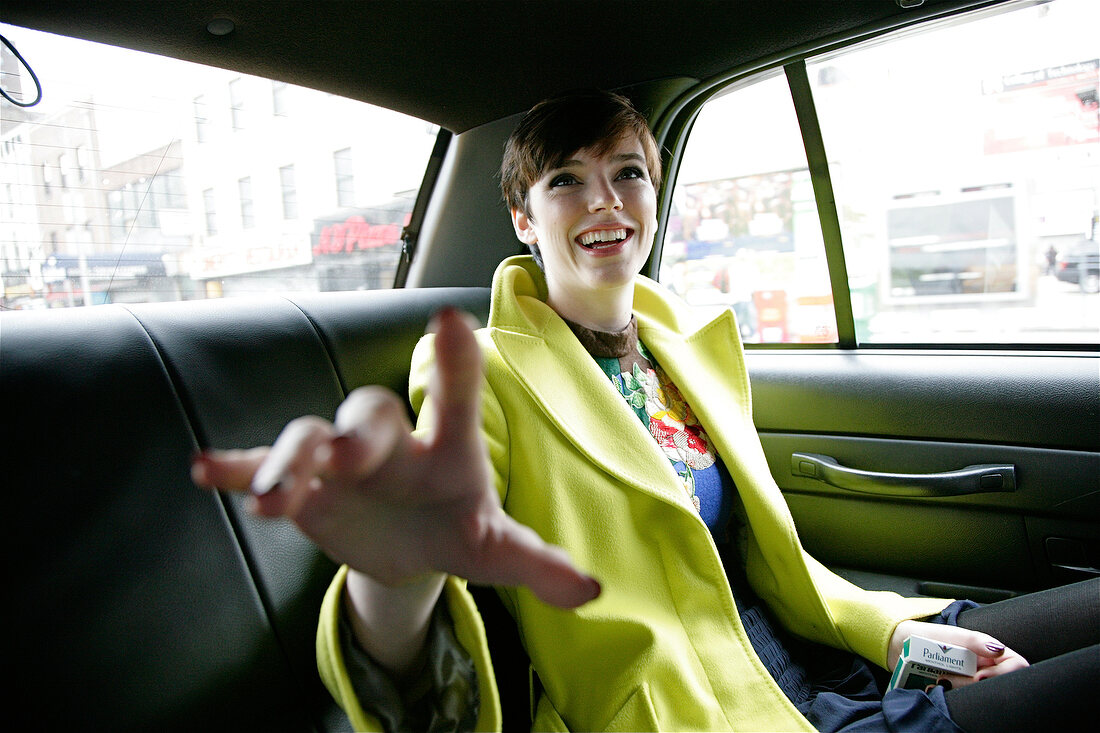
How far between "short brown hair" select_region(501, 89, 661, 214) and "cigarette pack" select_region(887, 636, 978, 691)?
106cm

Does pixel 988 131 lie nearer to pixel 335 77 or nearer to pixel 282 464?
pixel 335 77

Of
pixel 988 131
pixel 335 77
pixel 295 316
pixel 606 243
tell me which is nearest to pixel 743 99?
pixel 988 131

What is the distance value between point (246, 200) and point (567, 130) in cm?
100

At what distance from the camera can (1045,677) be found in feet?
3.36

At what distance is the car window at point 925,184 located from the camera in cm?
203

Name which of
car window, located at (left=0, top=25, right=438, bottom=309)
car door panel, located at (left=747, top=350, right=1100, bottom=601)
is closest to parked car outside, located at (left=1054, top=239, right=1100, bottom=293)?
car door panel, located at (left=747, top=350, right=1100, bottom=601)

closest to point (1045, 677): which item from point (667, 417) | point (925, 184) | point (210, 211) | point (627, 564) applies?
point (627, 564)

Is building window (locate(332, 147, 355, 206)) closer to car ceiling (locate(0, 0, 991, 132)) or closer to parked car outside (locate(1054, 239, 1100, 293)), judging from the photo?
car ceiling (locate(0, 0, 991, 132))

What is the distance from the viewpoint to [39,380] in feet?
3.25

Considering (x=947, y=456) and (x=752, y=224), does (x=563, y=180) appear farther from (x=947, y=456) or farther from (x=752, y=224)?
(x=752, y=224)

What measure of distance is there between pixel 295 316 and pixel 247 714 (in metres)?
0.70

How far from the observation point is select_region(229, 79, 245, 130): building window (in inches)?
71.1

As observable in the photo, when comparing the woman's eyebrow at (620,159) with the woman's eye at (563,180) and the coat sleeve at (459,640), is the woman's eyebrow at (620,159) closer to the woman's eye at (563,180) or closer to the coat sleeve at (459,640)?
the woman's eye at (563,180)

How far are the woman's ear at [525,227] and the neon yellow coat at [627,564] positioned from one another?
0.20 meters
